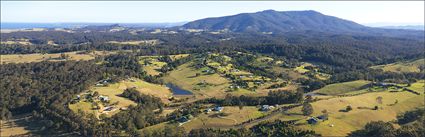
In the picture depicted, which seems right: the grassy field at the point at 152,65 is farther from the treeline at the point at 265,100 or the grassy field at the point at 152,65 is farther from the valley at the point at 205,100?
the treeline at the point at 265,100

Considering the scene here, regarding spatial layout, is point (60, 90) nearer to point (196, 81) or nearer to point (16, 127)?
point (16, 127)

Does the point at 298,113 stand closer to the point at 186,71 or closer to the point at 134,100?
the point at 134,100

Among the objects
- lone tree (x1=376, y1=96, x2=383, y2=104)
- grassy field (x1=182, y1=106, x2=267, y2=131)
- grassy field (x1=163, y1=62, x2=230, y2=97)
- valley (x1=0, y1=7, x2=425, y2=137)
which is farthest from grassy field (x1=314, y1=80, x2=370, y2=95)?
grassy field (x1=182, y1=106, x2=267, y2=131)

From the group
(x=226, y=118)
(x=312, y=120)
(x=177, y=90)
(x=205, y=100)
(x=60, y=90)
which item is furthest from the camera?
(x=177, y=90)

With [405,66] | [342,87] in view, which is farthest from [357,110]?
[405,66]

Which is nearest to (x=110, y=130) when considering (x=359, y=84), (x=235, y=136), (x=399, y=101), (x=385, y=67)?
(x=235, y=136)

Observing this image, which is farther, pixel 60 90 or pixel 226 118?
pixel 60 90
